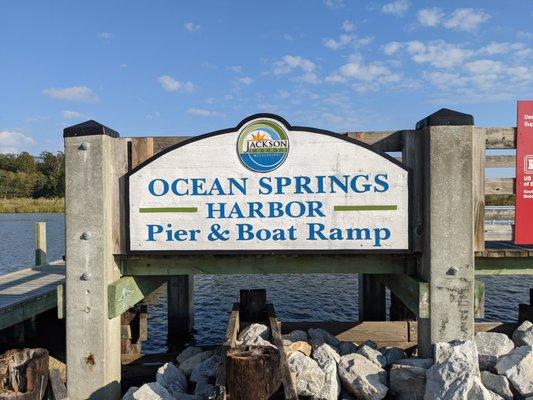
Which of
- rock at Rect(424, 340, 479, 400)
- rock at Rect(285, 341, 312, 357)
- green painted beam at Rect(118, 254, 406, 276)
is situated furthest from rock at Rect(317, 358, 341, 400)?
green painted beam at Rect(118, 254, 406, 276)

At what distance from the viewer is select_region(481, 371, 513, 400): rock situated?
462 cm

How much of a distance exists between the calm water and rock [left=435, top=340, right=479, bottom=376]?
7.98 meters

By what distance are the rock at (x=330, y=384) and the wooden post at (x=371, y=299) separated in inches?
249

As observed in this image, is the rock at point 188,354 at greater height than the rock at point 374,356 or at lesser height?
lesser

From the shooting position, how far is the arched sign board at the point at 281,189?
550 centimetres

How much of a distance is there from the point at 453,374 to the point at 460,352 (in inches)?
14.5

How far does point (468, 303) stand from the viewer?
534 centimetres

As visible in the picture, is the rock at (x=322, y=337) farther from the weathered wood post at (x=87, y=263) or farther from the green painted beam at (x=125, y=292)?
the weathered wood post at (x=87, y=263)

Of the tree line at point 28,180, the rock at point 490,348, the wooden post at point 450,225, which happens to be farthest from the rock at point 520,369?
the tree line at point 28,180

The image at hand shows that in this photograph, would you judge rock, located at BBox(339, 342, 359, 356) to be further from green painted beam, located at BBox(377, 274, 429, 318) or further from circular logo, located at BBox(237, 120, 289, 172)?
circular logo, located at BBox(237, 120, 289, 172)

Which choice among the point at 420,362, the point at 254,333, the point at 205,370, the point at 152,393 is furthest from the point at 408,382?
the point at 152,393

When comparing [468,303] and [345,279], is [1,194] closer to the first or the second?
[345,279]

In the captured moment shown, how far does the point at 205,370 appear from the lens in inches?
225

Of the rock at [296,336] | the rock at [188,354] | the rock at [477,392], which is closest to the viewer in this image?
the rock at [477,392]
